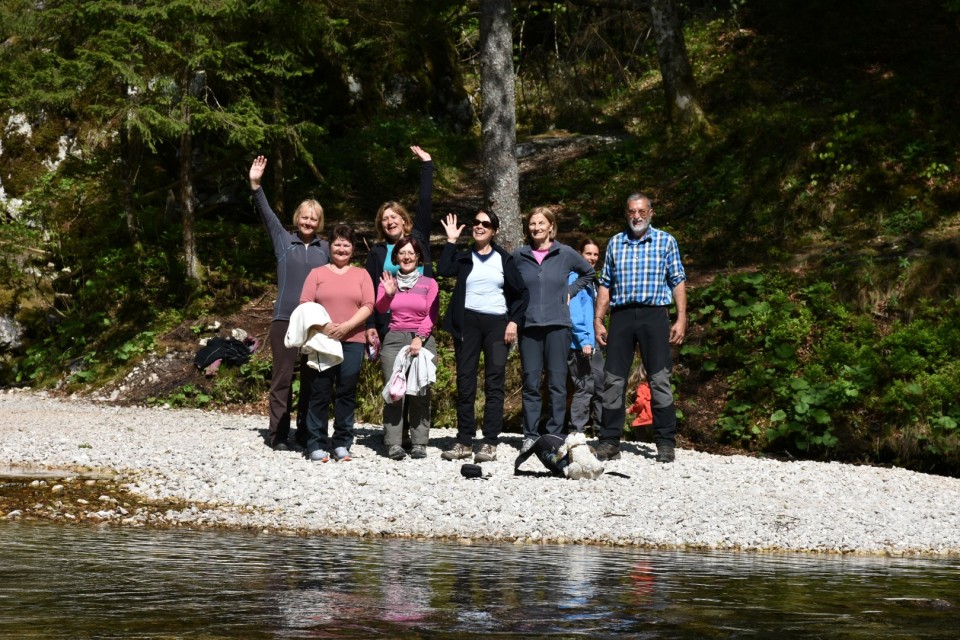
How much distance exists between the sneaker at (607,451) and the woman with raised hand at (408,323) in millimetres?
1476

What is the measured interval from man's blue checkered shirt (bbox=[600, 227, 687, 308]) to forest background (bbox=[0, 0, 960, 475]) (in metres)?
2.41

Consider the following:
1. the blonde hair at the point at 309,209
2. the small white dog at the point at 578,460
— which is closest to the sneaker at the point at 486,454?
the small white dog at the point at 578,460

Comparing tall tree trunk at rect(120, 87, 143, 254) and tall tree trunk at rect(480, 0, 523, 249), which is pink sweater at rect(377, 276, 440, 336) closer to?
tall tree trunk at rect(480, 0, 523, 249)

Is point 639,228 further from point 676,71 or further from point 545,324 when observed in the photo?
point 676,71

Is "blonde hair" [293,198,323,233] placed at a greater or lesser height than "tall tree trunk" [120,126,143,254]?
lesser

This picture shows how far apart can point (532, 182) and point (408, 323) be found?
10.4 metres

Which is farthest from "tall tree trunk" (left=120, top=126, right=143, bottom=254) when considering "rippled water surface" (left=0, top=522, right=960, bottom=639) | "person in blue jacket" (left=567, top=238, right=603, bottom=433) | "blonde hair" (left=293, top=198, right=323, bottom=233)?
"rippled water surface" (left=0, top=522, right=960, bottom=639)

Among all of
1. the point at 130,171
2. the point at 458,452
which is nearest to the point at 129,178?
the point at 130,171

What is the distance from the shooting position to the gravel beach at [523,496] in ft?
20.3

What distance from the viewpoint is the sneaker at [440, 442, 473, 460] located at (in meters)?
8.26

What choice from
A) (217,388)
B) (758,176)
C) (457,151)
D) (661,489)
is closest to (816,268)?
(758,176)

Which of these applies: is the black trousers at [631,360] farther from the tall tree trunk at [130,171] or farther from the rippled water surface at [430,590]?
the tall tree trunk at [130,171]

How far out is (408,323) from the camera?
325 inches

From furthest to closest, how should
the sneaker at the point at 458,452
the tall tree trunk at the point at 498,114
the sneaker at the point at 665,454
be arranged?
1. the tall tree trunk at the point at 498,114
2. the sneaker at the point at 665,454
3. the sneaker at the point at 458,452
